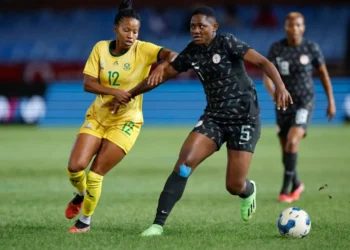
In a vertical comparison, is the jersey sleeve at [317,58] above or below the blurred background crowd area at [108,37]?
above

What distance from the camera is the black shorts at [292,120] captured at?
39.3ft

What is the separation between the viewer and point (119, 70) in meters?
9.02

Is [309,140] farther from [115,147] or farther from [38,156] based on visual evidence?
[115,147]

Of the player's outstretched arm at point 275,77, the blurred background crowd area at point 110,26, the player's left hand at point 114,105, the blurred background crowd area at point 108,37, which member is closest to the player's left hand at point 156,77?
the player's left hand at point 114,105

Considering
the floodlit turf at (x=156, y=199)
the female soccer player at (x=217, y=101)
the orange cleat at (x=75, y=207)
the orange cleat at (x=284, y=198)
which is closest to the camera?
the floodlit turf at (x=156, y=199)

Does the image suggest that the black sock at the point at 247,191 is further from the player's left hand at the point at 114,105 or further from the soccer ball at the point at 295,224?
the player's left hand at the point at 114,105

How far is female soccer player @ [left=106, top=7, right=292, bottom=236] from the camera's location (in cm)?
837

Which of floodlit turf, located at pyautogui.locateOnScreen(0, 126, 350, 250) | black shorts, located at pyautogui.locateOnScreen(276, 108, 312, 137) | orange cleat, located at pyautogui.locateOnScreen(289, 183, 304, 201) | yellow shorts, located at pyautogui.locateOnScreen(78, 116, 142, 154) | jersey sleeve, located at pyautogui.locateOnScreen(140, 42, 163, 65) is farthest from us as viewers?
black shorts, located at pyautogui.locateOnScreen(276, 108, 312, 137)

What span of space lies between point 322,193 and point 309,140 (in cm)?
906

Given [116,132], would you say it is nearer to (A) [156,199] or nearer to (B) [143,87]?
(B) [143,87]

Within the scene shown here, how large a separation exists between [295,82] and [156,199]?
2.58m

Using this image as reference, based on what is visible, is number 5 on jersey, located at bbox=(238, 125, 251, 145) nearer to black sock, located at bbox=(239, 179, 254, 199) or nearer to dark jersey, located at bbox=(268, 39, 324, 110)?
black sock, located at bbox=(239, 179, 254, 199)

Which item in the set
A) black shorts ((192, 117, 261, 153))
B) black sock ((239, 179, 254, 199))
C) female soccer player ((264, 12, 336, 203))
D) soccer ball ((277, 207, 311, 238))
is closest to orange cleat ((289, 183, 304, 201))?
female soccer player ((264, 12, 336, 203))

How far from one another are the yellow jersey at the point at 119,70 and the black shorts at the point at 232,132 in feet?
2.77
